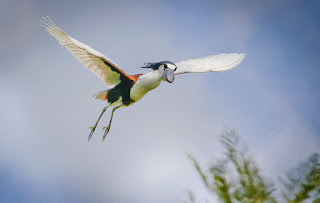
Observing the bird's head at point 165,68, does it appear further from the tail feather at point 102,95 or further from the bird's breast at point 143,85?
the tail feather at point 102,95

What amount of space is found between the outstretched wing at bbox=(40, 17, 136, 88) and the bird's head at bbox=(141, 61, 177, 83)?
1.04 feet

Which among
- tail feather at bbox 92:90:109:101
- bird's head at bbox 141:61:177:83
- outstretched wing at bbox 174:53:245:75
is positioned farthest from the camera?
outstretched wing at bbox 174:53:245:75

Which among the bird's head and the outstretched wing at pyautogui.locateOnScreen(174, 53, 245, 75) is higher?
the outstretched wing at pyautogui.locateOnScreen(174, 53, 245, 75)

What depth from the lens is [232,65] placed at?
6.56 m

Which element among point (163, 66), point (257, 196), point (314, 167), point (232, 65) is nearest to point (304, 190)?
point (314, 167)

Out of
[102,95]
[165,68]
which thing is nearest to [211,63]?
[165,68]

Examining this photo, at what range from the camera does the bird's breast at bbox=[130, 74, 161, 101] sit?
4648 millimetres

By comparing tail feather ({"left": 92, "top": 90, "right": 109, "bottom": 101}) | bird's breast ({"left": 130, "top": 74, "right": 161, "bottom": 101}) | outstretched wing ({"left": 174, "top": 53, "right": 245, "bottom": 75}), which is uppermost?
outstretched wing ({"left": 174, "top": 53, "right": 245, "bottom": 75})

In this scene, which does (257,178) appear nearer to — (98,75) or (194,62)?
(98,75)

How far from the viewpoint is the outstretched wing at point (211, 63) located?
248 inches

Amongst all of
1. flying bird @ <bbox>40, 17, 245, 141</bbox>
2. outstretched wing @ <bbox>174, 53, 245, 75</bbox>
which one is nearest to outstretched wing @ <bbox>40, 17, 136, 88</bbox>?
flying bird @ <bbox>40, 17, 245, 141</bbox>

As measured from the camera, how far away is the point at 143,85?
465 centimetres

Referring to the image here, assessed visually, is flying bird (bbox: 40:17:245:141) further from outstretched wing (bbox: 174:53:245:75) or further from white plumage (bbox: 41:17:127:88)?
outstretched wing (bbox: 174:53:245:75)

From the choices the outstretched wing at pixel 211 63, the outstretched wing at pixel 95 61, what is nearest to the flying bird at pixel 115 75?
the outstretched wing at pixel 95 61
